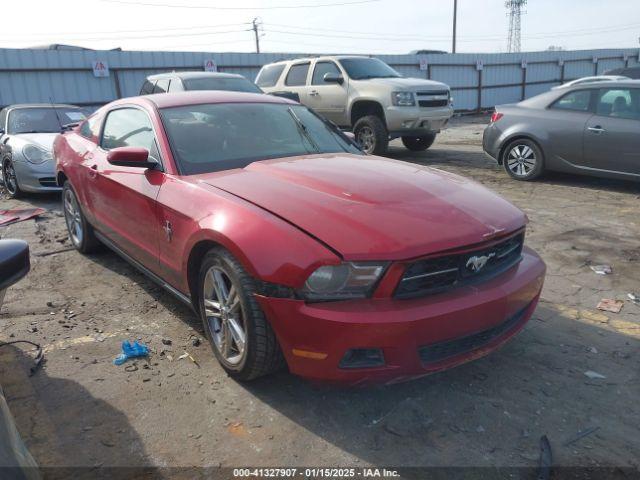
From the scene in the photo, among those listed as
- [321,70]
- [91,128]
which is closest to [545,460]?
[91,128]

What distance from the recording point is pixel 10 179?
8203 mm

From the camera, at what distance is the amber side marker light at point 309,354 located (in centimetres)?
238

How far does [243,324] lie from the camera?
8.91 ft

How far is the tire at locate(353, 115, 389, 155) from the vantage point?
33.3 ft

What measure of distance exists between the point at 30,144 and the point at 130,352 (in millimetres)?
5894

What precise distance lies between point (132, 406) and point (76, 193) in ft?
9.37

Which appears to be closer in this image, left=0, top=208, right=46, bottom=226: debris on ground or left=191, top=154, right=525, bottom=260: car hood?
left=191, top=154, right=525, bottom=260: car hood

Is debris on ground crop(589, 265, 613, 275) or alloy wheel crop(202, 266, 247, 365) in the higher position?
alloy wheel crop(202, 266, 247, 365)

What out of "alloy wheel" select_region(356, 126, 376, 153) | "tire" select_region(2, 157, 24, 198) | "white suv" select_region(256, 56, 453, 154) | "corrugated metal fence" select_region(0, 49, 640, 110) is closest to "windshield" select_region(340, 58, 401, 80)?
"white suv" select_region(256, 56, 453, 154)

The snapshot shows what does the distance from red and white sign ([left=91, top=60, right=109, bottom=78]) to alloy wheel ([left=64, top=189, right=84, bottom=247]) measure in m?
11.5

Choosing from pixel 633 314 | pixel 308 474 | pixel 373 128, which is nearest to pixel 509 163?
pixel 373 128

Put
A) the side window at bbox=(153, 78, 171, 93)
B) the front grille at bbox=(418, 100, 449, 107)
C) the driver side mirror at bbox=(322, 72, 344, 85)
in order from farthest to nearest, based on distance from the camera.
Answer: the driver side mirror at bbox=(322, 72, 344, 85), the front grille at bbox=(418, 100, 449, 107), the side window at bbox=(153, 78, 171, 93)

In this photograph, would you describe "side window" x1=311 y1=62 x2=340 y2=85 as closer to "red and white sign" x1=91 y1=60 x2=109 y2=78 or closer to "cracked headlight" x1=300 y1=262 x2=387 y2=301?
"red and white sign" x1=91 y1=60 x2=109 y2=78

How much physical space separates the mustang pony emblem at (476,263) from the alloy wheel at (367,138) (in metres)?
7.87
